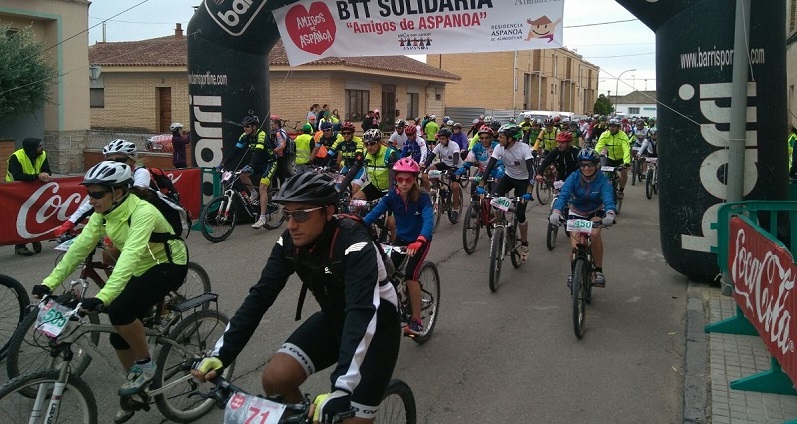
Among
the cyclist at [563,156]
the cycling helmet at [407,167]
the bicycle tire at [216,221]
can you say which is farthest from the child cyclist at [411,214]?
the bicycle tire at [216,221]

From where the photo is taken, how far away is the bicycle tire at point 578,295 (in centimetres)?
686

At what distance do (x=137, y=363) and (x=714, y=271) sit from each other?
22.8 ft

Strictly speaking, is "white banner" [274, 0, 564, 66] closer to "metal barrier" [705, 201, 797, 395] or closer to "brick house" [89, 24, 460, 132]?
"metal barrier" [705, 201, 797, 395]

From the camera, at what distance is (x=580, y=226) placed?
742 cm

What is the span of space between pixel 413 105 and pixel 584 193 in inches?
1278

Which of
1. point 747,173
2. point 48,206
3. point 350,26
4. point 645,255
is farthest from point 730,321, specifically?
point 48,206

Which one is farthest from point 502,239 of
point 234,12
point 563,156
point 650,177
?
point 650,177

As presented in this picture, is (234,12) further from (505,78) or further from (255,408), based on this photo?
(505,78)

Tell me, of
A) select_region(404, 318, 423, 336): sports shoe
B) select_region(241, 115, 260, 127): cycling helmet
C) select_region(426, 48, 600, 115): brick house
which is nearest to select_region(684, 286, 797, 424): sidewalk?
select_region(404, 318, 423, 336): sports shoe

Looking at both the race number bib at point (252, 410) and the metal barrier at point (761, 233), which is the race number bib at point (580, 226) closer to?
the metal barrier at point (761, 233)

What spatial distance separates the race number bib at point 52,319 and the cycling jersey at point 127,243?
30 centimetres

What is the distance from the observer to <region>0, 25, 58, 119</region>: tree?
1827cm

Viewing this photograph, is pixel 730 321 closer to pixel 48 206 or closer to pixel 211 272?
pixel 211 272

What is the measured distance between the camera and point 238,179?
12.5m
